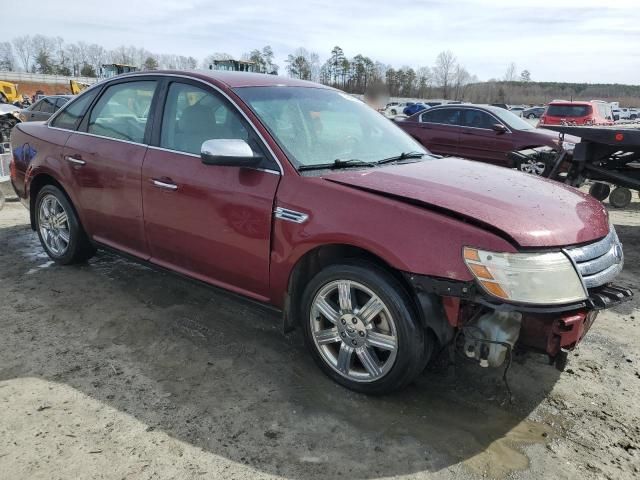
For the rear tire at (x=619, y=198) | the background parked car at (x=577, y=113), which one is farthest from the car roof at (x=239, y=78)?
the background parked car at (x=577, y=113)

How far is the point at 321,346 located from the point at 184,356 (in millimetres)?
936

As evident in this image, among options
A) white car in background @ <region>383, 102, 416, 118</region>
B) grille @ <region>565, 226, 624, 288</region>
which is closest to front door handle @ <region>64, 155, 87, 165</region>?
grille @ <region>565, 226, 624, 288</region>

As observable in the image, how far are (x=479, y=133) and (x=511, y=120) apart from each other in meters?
0.71

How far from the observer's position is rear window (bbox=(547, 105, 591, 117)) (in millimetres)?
17609

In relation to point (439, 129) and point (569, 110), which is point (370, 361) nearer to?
point (439, 129)

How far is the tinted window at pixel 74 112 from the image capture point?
14.8ft

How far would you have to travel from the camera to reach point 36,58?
84.6 m

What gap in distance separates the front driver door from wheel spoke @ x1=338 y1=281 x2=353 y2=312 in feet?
1.75

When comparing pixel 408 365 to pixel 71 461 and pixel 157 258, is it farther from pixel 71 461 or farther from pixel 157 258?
pixel 157 258

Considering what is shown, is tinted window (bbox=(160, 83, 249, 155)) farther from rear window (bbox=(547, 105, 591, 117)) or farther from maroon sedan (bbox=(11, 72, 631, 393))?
rear window (bbox=(547, 105, 591, 117))

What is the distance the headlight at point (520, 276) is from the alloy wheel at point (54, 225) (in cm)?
375

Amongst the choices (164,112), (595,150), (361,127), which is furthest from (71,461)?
(595,150)

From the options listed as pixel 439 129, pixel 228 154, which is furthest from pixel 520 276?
pixel 439 129

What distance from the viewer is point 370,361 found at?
288cm
